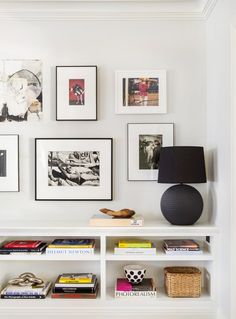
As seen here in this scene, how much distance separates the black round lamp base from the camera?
2.50 meters

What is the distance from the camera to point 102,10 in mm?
2744

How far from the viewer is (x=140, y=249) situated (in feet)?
8.33

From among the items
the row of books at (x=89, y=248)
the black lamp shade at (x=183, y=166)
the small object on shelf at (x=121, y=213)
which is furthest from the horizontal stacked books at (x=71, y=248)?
the black lamp shade at (x=183, y=166)

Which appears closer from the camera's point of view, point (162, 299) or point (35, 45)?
point (162, 299)

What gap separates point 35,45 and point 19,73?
239 millimetres

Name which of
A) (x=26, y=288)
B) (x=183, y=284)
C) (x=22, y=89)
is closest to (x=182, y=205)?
(x=183, y=284)

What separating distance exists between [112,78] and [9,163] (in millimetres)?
987

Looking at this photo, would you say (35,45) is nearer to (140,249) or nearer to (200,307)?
(140,249)

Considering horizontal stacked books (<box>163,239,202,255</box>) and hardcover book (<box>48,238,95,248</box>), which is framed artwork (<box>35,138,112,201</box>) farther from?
horizontal stacked books (<box>163,239,202,255</box>)

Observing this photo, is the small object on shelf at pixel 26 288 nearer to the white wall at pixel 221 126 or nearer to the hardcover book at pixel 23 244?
the hardcover book at pixel 23 244

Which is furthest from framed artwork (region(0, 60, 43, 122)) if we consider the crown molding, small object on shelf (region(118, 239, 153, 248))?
small object on shelf (region(118, 239, 153, 248))

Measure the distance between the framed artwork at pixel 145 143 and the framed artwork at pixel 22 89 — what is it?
72cm

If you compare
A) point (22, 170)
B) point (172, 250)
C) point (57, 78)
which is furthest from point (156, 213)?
point (57, 78)

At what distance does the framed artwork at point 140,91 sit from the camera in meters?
2.77
